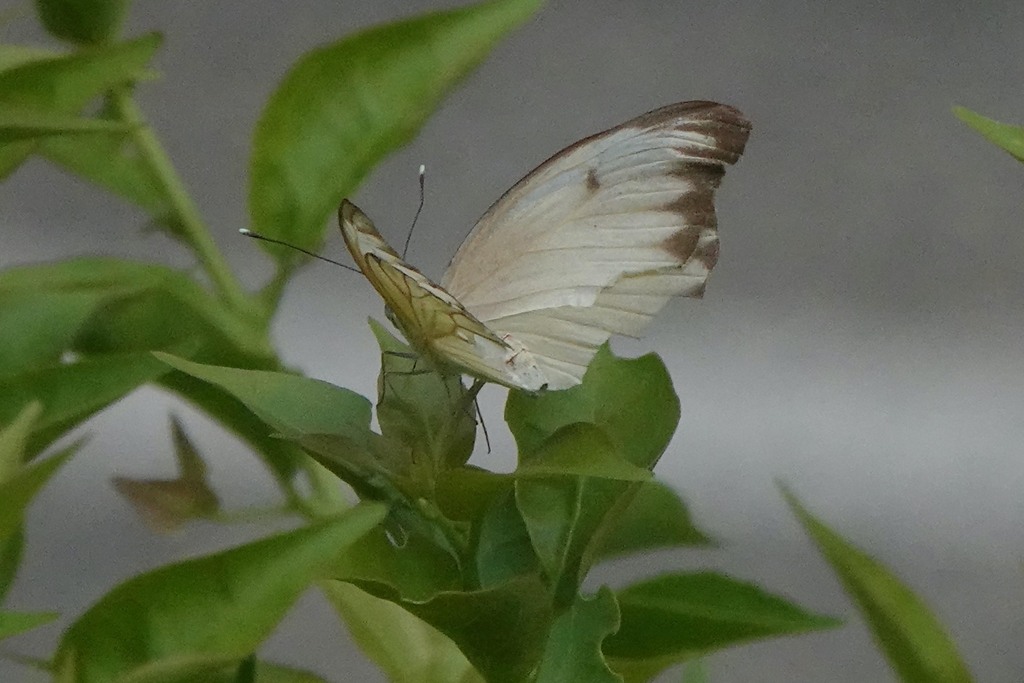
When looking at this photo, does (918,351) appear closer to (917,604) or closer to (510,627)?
(917,604)

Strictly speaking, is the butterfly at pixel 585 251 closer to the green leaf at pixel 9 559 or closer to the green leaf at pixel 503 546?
the green leaf at pixel 503 546

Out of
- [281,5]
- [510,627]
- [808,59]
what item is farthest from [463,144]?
[510,627]

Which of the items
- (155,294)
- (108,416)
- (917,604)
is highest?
(155,294)

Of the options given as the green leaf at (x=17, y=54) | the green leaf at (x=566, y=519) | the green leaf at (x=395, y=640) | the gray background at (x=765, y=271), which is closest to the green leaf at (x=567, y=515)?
the green leaf at (x=566, y=519)

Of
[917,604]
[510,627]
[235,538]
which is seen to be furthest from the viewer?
[235,538]

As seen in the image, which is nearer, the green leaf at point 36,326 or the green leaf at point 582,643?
the green leaf at point 582,643

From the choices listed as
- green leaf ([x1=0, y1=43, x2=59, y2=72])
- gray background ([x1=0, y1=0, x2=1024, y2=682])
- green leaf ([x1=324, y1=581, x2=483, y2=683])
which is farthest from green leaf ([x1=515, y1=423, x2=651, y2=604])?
gray background ([x1=0, y1=0, x2=1024, y2=682])

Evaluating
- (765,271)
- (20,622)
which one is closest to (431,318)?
(20,622)
